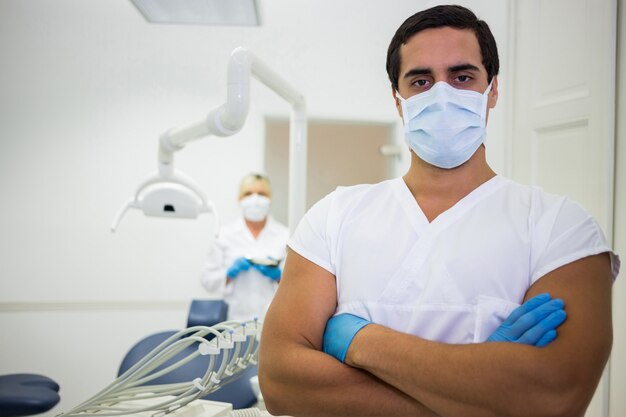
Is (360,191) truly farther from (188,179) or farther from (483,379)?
(188,179)

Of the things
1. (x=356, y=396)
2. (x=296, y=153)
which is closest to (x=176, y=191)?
(x=296, y=153)

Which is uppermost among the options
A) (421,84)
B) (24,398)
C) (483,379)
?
(421,84)

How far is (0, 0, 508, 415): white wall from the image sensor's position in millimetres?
2900

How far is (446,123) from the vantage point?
2.79 ft

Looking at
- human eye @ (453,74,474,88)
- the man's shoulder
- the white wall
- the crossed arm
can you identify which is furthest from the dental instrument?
the white wall

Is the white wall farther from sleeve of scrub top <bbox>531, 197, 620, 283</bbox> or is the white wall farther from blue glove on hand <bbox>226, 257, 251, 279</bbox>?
sleeve of scrub top <bbox>531, 197, 620, 283</bbox>

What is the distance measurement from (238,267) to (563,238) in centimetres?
199

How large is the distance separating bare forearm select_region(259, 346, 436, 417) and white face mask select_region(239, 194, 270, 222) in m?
1.94

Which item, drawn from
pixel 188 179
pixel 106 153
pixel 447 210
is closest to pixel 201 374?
pixel 188 179

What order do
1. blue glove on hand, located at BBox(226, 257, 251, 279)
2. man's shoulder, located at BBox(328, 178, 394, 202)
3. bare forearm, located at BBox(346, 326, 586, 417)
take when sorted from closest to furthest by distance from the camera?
1. bare forearm, located at BBox(346, 326, 586, 417)
2. man's shoulder, located at BBox(328, 178, 394, 202)
3. blue glove on hand, located at BBox(226, 257, 251, 279)

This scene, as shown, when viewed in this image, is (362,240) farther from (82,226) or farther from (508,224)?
(82,226)

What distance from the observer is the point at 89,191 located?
116 inches

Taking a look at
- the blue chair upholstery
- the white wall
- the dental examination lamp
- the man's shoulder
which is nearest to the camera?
the man's shoulder

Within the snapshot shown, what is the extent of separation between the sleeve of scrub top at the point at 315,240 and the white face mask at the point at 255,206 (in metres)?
1.81
